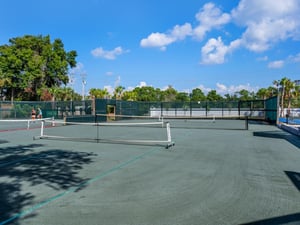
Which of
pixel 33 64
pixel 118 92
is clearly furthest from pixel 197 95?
pixel 33 64

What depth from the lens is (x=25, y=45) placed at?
41.4m

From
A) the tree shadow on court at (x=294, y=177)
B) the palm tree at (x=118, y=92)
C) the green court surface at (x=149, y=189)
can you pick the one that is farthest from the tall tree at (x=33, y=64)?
the tree shadow on court at (x=294, y=177)

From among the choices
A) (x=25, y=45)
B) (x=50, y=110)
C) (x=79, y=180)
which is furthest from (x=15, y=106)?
(x=79, y=180)

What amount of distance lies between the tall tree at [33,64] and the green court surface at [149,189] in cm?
3686

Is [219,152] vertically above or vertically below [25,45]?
below

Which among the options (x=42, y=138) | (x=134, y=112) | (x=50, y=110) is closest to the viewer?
(x=42, y=138)

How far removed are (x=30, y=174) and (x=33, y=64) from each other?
3930 cm

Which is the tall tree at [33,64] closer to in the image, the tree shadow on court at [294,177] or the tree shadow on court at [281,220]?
the tree shadow on court at [294,177]

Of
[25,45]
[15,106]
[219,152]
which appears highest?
[25,45]

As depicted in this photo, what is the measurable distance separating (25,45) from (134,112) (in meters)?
24.9

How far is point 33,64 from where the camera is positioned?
3944cm

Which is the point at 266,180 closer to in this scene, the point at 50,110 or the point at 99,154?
the point at 99,154

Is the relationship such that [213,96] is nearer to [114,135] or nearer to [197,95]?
[197,95]

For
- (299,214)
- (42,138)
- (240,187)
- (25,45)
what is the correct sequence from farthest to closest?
(25,45) → (42,138) → (240,187) → (299,214)
